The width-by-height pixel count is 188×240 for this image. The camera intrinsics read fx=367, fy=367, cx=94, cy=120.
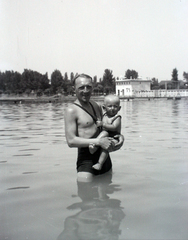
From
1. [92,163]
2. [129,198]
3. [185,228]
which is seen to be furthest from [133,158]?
[185,228]

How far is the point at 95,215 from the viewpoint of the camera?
3834 millimetres

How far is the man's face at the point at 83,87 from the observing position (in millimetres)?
5020

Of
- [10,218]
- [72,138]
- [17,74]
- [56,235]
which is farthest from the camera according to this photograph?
[17,74]

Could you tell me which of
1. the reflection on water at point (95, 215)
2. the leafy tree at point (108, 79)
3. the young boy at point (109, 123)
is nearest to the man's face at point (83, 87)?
the young boy at point (109, 123)

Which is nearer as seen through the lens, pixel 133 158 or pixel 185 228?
pixel 185 228

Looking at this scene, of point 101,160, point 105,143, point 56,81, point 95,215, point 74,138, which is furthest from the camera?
point 56,81

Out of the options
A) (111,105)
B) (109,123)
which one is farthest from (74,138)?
(111,105)

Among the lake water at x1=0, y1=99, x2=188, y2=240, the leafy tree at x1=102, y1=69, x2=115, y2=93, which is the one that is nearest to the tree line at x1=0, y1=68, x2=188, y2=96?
the leafy tree at x1=102, y1=69, x2=115, y2=93

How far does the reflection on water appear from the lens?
131 inches

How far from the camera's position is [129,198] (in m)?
4.50

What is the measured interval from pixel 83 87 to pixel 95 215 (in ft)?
6.20

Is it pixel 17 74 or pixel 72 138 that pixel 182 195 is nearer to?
pixel 72 138

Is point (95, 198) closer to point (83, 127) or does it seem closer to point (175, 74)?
point (83, 127)

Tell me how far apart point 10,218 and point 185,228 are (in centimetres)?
177
